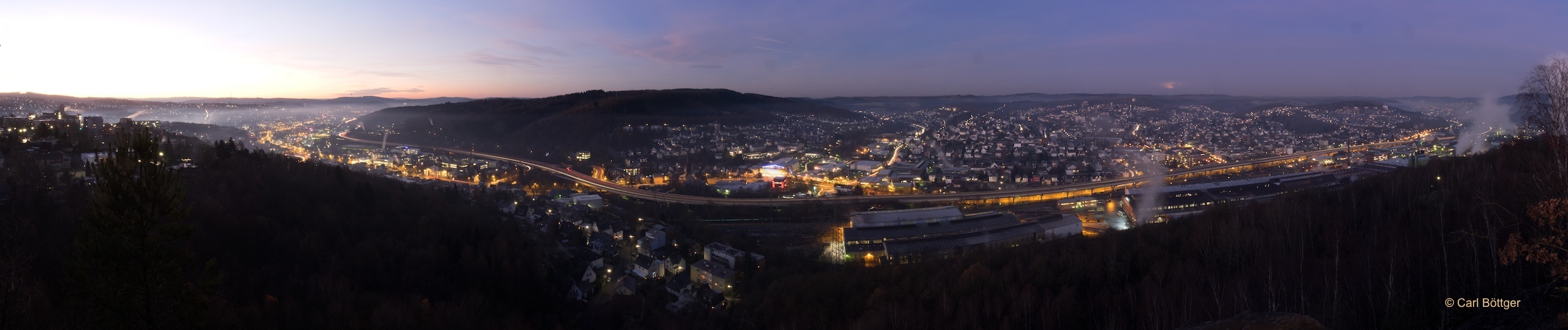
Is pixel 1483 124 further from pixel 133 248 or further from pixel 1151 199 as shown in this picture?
pixel 133 248

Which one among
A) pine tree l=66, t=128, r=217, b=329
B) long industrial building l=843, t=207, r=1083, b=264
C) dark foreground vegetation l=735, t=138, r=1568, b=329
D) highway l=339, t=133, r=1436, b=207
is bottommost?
long industrial building l=843, t=207, r=1083, b=264

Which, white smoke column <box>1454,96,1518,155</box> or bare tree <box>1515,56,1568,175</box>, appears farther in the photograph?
white smoke column <box>1454,96,1518,155</box>

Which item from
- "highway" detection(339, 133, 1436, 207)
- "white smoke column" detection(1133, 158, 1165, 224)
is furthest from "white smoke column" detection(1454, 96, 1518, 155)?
"white smoke column" detection(1133, 158, 1165, 224)

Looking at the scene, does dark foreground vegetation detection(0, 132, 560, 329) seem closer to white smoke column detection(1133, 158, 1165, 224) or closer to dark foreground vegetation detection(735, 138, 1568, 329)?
dark foreground vegetation detection(735, 138, 1568, 329)

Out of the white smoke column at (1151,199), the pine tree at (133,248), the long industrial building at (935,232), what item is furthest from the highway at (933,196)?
the pine tree at (133,248)

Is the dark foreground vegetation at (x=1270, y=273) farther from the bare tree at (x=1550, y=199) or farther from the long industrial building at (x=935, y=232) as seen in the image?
the long industrial building at (x=935, y=232)

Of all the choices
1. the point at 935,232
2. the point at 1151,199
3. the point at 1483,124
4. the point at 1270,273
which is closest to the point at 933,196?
the point at 935,232
